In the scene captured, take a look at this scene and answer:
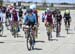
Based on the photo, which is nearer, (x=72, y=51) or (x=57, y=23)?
(x=72, y=51)

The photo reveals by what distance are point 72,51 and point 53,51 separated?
88 cm

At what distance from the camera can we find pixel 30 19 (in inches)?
698

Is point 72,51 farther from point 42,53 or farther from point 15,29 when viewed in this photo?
point 15,29

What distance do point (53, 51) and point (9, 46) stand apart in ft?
9.68

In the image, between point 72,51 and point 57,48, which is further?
point 57,48

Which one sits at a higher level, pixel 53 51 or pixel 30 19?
pixel 30 19

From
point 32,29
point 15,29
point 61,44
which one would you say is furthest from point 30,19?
point 15,29

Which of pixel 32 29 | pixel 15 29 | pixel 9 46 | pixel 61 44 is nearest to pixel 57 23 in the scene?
pixel 15 29

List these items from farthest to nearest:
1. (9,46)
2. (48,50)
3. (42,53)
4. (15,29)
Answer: (15,29), (9,46), (48,50), (42,53)

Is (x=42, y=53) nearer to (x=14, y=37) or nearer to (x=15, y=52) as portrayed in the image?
(x=15, y=52)

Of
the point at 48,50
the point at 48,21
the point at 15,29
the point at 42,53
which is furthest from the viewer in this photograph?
the point at 15,29

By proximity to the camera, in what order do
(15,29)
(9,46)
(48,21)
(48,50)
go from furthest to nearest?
(15,29) → (48,21) → (9,46) → (48,50)

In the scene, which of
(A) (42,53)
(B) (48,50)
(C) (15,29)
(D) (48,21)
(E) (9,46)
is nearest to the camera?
(A) (42,53)

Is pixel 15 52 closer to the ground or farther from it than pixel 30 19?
closer to the ground
